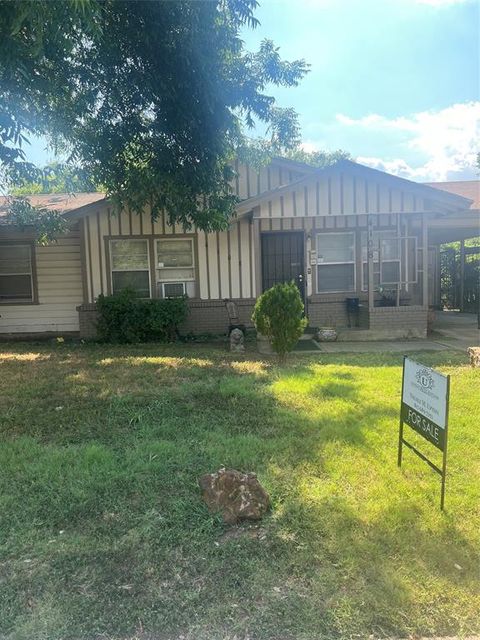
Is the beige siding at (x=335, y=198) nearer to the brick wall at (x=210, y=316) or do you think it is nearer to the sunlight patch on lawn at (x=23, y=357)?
the brick wall at (x=210, y=316)

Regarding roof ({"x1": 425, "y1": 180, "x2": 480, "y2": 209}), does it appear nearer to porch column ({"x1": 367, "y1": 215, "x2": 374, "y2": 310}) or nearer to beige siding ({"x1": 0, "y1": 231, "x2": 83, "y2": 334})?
porch column ({"x1": 367, "y1": 215, "x2": 374, "y2": 310})

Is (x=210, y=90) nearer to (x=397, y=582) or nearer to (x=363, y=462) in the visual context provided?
(x=363, y=462)

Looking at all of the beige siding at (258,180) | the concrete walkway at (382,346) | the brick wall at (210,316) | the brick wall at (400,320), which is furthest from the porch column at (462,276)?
the brick wall at (210,316)

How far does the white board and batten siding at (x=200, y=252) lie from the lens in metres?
11.7

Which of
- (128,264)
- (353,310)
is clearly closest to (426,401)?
(353,310)

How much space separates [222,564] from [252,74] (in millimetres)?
6674

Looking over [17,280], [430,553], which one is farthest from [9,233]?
[430,553]

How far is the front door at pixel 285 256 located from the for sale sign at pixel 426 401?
842cm

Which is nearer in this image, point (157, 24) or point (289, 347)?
point (157, 24)

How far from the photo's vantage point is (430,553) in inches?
109

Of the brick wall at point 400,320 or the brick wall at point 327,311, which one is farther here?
the brick wall at point 327,311

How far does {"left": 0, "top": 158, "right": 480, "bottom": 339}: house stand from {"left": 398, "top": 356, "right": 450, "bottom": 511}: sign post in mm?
7427

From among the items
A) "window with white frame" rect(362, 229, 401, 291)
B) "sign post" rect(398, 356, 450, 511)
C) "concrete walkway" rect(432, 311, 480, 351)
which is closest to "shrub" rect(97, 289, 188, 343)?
"window with white frame" rect(362, 229, 401, 291)

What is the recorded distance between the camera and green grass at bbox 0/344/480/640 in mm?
2328
